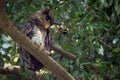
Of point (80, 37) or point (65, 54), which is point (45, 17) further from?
point (80, 37)

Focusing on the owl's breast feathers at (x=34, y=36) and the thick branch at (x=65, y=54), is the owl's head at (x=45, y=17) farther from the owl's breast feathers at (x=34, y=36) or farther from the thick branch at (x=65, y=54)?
the thick branch at (x=65, y=54)

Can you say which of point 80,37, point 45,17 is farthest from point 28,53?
point 80,37

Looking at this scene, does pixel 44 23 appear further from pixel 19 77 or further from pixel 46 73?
pixel 19 77

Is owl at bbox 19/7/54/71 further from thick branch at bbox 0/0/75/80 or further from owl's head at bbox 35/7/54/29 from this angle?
thick branch at bbox 0/0/75/80

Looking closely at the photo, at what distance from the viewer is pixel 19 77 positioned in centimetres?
259

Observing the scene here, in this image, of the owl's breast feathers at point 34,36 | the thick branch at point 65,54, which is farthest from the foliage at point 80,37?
the owl's breast feathers at point 34,36

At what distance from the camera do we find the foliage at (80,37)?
7.63 ft

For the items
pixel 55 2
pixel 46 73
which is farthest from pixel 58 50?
pixel 55 2

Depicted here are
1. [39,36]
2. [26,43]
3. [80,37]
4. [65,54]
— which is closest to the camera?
[26,43]

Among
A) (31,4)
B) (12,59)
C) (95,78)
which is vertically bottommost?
(95,78)

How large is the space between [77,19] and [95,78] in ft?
1.41

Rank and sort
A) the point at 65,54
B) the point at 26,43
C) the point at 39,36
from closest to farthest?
the point at 26,43
the point at 39,36
the point at 65,54

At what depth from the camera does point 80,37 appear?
99.6 inches

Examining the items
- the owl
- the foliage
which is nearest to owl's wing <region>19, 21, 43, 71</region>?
the owl
